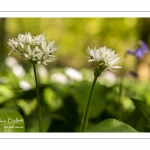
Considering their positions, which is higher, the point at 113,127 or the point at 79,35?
the point at 79,35

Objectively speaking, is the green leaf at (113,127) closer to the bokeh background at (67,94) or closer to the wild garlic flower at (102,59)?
the wild garlic flower at (102,59)

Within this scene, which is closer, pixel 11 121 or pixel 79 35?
pixel 11 121

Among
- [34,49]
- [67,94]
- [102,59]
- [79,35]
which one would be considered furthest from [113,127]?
[79,35]

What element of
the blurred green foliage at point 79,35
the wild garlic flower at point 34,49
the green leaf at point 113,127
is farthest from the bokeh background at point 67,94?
the green leaf at point 113,127

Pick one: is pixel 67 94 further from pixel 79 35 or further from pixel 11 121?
pixel 79 35
